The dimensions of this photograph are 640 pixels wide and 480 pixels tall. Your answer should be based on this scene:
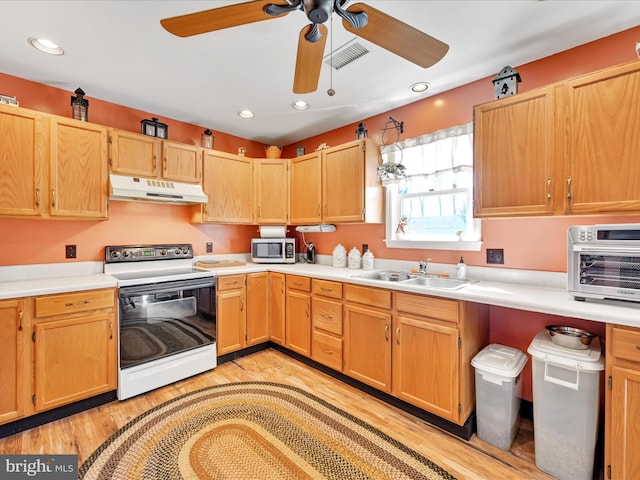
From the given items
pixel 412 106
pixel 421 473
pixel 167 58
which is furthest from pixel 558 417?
pixel 167 58

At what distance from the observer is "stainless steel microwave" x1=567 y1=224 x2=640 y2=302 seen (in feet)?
4.90

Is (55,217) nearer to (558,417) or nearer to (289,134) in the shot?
(289,134)

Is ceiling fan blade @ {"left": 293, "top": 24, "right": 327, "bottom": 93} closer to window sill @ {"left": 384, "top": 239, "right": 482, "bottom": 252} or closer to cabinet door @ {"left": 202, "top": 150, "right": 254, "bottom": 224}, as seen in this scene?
window sill @ {"left": 384, "top": 239, "right": 482, "bottom": 252}

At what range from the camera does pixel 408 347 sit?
219 cm

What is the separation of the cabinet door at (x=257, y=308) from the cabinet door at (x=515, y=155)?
224cm

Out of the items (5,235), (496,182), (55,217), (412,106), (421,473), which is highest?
(412,106)

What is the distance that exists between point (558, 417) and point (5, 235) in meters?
4.02

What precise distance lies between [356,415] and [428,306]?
0.98 metres

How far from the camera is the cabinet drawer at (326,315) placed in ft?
8.84

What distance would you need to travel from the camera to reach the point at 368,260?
10.3 ft

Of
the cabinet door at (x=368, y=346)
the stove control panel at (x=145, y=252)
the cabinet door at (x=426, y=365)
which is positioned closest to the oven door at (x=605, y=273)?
the cabinet door at (x=426, y=365)

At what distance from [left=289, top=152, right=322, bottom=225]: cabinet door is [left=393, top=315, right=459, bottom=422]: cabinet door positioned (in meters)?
1.64

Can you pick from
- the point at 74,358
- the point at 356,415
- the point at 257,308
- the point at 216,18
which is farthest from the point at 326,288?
the point at 216,18

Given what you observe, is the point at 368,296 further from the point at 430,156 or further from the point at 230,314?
the point at 230,314
